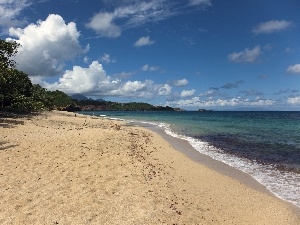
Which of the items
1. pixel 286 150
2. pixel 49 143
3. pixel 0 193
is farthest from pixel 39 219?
pixel 286 150

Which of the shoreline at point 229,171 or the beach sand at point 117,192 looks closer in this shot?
the beach sand at point 117,192

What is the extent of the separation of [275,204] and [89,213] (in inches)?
293

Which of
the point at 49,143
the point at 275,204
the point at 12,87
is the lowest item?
the point at 275,204

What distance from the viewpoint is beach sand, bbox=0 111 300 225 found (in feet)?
29.5

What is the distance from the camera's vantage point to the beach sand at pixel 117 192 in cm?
898

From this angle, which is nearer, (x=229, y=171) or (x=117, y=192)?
(x=117, y=192)

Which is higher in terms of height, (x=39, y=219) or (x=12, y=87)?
(x=12, y=87)

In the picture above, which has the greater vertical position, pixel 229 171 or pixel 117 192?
pixel 117 192

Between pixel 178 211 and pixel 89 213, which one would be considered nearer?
pixel 89 213

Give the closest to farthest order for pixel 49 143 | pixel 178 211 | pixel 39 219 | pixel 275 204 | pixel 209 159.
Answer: pixel 39 219 < pixel 178 211 < pixel 275 204 < pixel 49 143 < pixel 209 159

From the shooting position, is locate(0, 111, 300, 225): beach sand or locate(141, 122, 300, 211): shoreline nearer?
locate(0, 111, 300, 225): beach sand

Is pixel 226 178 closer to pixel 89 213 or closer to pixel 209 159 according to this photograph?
pixel 209 159

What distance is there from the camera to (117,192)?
10.8m

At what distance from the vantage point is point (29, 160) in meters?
14.5
